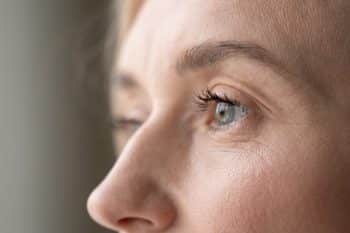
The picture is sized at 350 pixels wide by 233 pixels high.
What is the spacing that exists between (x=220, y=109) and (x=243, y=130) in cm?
5

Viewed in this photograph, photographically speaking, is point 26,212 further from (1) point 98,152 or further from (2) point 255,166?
(2) point 255,166

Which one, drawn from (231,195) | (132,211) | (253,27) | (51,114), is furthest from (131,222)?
(51,114)

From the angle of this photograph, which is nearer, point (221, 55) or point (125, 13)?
point (221, 55)

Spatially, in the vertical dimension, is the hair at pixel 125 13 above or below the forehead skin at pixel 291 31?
above

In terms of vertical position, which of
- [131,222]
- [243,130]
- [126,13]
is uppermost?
[126,13]

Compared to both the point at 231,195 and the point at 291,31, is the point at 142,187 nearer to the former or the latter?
the point at 231,195

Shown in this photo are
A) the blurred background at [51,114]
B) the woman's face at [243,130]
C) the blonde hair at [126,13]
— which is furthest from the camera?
the blurred background at [51,114]

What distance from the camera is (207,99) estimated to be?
2.55 feet

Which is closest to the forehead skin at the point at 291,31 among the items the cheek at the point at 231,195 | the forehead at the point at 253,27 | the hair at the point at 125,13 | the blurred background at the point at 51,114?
the forehead at the point at 253,27

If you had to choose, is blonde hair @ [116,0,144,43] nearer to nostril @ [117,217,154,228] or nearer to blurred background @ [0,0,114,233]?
blurred background @ [0,0,114,233]

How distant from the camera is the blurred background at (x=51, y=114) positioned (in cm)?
148

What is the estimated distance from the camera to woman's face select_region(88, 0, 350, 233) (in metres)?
0.70

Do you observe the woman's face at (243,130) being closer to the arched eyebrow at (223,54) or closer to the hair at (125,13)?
the arched eyebrow at (223,54)

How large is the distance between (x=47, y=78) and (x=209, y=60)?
0.88 m
